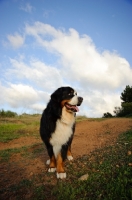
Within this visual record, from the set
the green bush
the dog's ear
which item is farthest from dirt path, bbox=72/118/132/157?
the green bush

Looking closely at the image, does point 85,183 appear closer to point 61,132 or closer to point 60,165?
point 60,165

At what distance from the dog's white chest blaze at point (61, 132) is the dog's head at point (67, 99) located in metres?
0.13

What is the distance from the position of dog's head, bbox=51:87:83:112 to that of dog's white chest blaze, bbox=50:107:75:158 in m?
0.13

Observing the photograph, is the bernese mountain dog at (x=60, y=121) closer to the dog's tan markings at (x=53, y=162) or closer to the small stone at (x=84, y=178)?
the dog's tan markings at (x=53, y=162)

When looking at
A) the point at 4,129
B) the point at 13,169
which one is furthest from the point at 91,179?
the point at 4,129

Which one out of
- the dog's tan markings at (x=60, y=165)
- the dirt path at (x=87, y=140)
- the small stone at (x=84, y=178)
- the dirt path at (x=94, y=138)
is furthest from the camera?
the dirt path at (x=87, y=140)

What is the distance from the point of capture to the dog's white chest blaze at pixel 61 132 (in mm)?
4453

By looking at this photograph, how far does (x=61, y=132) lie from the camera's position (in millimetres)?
4473

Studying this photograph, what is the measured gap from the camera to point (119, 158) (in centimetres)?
467

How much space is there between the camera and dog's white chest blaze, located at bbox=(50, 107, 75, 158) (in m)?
4.45

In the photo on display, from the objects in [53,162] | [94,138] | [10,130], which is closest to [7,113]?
[10,130]

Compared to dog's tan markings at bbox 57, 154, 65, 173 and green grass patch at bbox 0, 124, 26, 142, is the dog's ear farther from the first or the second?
green grass patch at bbox 0, 124, 26, 142

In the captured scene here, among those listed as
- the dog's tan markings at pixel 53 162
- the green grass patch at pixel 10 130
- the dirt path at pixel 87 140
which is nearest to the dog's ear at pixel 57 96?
the dog's tan markings at pixel 53 162

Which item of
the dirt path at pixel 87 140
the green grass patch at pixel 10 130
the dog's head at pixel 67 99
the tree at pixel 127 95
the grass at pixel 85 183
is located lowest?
the grass at pixel 85 183
